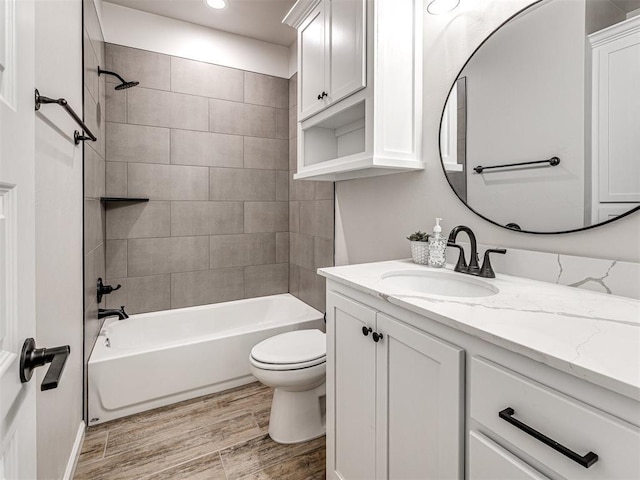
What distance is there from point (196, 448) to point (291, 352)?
673mm

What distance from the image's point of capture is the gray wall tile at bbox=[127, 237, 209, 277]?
104 inches

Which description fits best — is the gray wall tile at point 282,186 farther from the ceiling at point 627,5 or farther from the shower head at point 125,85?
the ceiling at point 627,5

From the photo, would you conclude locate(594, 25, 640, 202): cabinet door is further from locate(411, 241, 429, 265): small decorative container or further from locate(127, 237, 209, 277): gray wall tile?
locate(127, 237, 209, 277): gray wall tile

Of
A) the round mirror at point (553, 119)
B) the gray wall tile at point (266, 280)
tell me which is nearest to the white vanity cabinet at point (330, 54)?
the round mirror at point (553, 119)

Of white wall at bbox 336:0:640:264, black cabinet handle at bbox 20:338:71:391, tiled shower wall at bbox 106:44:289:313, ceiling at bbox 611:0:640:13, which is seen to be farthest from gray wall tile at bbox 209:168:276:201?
ceiling at bbox 611:0:640:13

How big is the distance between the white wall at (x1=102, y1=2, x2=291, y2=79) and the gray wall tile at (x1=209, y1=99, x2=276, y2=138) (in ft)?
1.08

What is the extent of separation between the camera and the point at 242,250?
3.04 m

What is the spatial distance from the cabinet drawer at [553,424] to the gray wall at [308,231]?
181 cm

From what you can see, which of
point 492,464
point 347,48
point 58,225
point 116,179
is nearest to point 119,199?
point 116,179

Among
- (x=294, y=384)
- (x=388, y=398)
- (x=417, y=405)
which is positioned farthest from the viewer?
(x=294, y=384)

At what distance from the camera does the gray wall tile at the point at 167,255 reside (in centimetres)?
264

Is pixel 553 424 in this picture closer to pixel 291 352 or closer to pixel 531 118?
pixel 531 118

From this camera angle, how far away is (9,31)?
1.80 ft

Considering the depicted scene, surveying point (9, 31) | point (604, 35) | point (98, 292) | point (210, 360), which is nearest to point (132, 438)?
point (210, 360)
